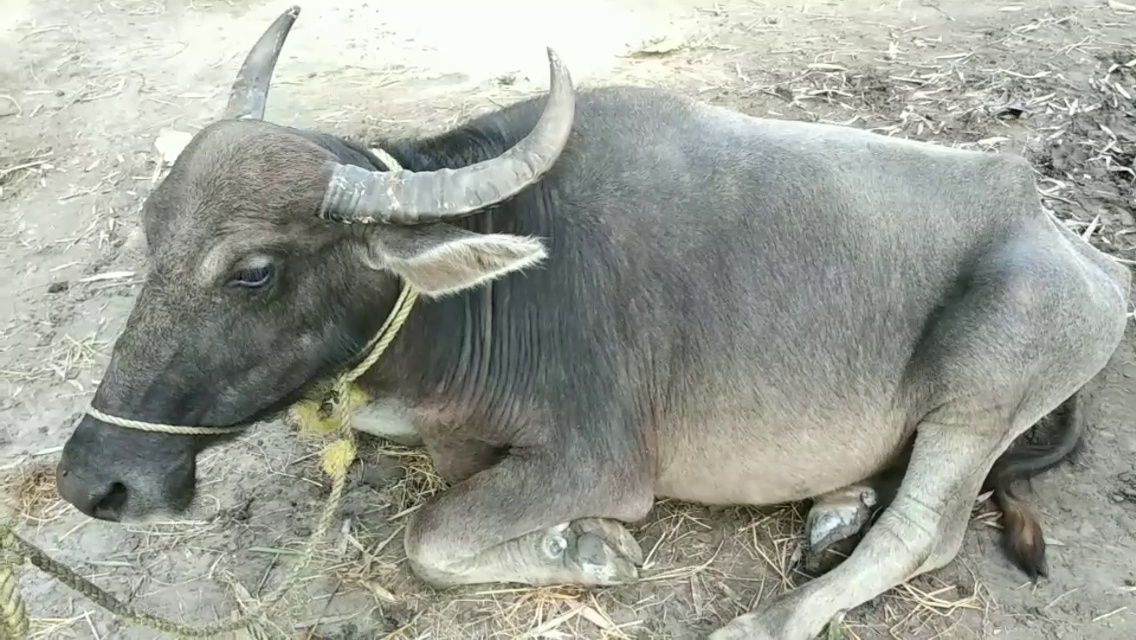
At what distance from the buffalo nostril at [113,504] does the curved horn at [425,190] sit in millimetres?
1085

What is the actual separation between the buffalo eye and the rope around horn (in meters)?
0.44

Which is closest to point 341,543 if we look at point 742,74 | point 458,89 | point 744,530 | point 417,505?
point 417,505

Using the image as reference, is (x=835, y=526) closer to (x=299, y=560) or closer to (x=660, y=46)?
(x=299, y=560)

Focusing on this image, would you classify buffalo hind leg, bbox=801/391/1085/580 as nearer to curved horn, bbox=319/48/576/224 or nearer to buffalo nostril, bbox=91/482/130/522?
curved horn, bbox=319/48/576/224

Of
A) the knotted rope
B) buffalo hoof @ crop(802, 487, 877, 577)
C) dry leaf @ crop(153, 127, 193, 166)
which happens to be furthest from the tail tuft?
dry leaf @ crop(153, 127, 193, 166)

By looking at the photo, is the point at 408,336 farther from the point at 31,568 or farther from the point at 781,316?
the point at 31,568

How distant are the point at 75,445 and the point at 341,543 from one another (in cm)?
118

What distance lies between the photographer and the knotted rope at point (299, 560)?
264 centimetres

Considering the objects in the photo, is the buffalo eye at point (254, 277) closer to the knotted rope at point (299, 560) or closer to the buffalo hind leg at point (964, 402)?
the knotted rope at point (299, 560)

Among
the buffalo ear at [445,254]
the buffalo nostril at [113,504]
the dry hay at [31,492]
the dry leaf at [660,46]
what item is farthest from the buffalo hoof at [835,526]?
the dry leaf at [660,46]

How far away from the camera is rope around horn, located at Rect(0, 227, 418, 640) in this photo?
2637mm

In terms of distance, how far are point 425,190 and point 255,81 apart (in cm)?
124

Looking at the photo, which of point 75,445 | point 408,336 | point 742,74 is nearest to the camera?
point 75,445

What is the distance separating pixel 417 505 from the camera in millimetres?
4043
